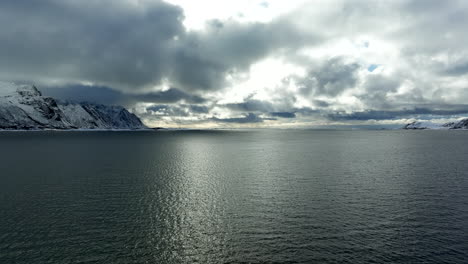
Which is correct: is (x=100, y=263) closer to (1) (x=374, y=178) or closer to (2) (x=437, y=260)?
(2) (x=437, y=260)

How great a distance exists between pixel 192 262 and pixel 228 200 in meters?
21.9

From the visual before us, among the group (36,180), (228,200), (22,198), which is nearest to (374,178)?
(228,200)

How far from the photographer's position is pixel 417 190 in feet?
178

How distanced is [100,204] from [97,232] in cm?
1284

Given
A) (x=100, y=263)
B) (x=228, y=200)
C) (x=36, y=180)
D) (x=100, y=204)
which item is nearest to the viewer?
(x=100, y=263)

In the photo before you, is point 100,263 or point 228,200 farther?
point 228,200

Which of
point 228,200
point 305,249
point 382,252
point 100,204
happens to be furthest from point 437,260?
point 100,204

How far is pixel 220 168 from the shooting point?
282 ft

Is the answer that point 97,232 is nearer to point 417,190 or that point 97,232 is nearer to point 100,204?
point 100,204

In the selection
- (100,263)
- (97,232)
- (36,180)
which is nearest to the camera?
(100,263)

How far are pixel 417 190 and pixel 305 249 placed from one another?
39106 millimetres

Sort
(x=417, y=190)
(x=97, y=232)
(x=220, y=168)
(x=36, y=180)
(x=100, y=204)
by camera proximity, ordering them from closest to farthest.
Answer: (x=97, y=232) < (x=100, y=204) < (x=417, y=190) < (x=36, y=180) < (x=220, y=168)

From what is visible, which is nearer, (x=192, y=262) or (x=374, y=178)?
(x=192, y=262)

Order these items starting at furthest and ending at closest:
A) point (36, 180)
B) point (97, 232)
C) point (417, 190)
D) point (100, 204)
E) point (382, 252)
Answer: point (36, 180) → point (417, 190) → point (100, 204) → point (97, 232) → point (382, 252)
